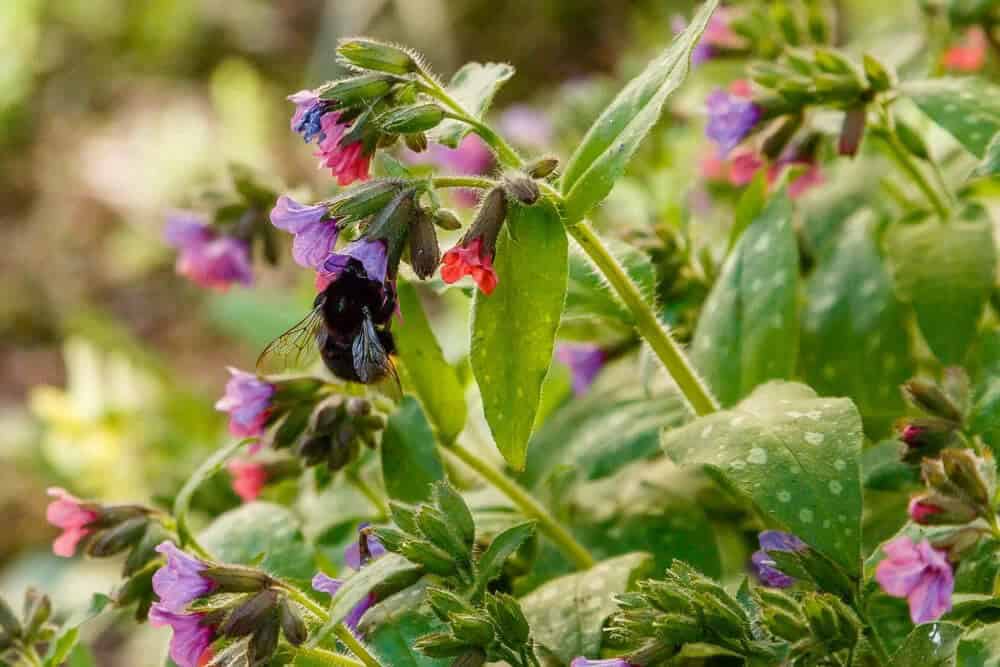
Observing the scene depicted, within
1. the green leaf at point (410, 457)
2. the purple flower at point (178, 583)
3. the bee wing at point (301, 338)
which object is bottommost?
the green leaf at point (410, 457)

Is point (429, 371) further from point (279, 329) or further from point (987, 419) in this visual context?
point (279, 329)

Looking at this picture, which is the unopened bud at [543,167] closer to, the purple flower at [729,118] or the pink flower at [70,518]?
the purple flower at [729,118]

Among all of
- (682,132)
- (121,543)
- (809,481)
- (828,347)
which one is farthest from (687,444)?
(682,132)

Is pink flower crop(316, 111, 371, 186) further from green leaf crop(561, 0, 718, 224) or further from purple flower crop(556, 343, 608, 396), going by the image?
purple flower crop(556, 343, 608, 396)

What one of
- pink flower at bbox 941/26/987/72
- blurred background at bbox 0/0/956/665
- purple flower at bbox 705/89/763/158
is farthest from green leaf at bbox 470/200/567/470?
blurred background at bbox 0/0/956/665

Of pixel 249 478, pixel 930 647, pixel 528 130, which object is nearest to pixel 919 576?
pixel 930 647

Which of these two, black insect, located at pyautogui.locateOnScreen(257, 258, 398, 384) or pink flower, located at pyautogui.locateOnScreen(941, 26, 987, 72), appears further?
pink flower, located at pyautogui.locateOnScreen(941, 26, 987, 72)

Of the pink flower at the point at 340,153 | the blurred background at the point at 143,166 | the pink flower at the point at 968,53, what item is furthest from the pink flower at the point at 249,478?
the blurred background at the point at 143,166

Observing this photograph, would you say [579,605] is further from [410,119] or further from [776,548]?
[410,119]
